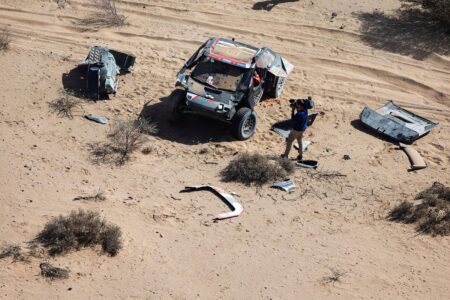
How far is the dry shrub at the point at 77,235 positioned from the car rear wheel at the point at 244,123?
4436 mm

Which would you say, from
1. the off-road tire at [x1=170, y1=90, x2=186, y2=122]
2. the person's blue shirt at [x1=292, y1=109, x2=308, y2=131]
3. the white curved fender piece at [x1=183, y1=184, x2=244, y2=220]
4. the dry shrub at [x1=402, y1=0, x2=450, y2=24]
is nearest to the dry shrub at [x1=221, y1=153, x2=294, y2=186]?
the white curved fender piece at [x1=183, y1=184, x2=244, y2=220]

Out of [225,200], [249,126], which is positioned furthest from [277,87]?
[225,200]

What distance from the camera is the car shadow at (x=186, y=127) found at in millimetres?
14781

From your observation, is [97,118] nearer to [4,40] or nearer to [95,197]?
[95,197]

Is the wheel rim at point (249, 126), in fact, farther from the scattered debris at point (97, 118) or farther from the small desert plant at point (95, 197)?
the small desert plant at point (95, 197)

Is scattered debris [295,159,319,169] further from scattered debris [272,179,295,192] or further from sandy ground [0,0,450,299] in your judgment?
scattered debris [272,179,295,192]

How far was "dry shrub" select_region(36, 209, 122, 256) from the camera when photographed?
34.9 ft

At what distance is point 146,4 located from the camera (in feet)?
67.4

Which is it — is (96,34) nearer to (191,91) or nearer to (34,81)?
(34,81)

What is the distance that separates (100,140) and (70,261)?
4089 mm

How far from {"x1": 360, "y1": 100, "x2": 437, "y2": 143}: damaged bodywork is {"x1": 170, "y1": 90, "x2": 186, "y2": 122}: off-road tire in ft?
14.3

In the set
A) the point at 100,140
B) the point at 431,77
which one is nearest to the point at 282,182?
the point at 100,140

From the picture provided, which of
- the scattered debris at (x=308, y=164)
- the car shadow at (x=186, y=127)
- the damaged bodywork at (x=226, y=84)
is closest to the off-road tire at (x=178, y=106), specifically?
the damaged bodywork at (x=226, y=84)

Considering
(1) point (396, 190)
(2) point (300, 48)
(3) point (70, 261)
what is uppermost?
(2) point (300, 48)
